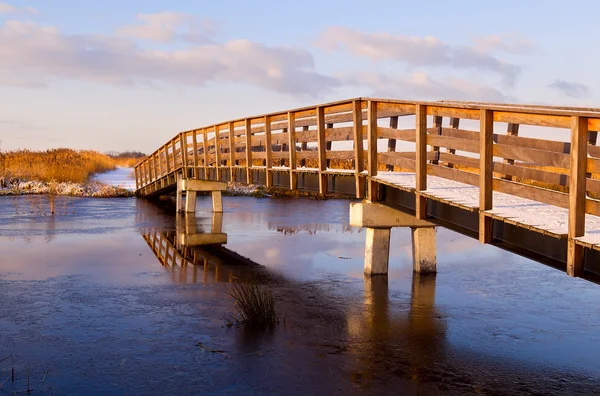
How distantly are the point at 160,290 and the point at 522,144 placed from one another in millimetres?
5999

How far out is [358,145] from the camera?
12875 millimetres

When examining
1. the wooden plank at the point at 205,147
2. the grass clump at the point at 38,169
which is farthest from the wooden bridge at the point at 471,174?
the grass clump at the point at 38,169

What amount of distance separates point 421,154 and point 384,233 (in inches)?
114

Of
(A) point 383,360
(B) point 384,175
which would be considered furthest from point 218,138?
(A) point 383,360

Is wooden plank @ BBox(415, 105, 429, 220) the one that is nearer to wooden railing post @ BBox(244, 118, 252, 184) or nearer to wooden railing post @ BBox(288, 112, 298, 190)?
wooden railing post @ BBox(288, 112, 298, 190)

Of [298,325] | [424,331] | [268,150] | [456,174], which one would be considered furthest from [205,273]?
[456,174]

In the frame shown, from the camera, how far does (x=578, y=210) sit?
7.12m

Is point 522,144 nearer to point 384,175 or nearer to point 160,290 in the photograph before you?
point 384,175

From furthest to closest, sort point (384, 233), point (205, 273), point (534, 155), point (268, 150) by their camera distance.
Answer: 1. point (268, 150)
2. point (205, 273)
3. point (384, 233)
4. point (534, 155)

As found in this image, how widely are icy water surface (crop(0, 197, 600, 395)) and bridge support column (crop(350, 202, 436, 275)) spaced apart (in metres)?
0.35

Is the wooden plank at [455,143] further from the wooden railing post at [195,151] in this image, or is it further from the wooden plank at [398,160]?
the wooden railing post at [195,151]

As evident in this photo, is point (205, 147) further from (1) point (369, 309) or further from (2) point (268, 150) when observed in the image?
(1) point (369, 309)

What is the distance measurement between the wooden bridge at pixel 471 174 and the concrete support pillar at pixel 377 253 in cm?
7

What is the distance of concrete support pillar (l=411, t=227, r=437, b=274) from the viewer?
13.3 m
